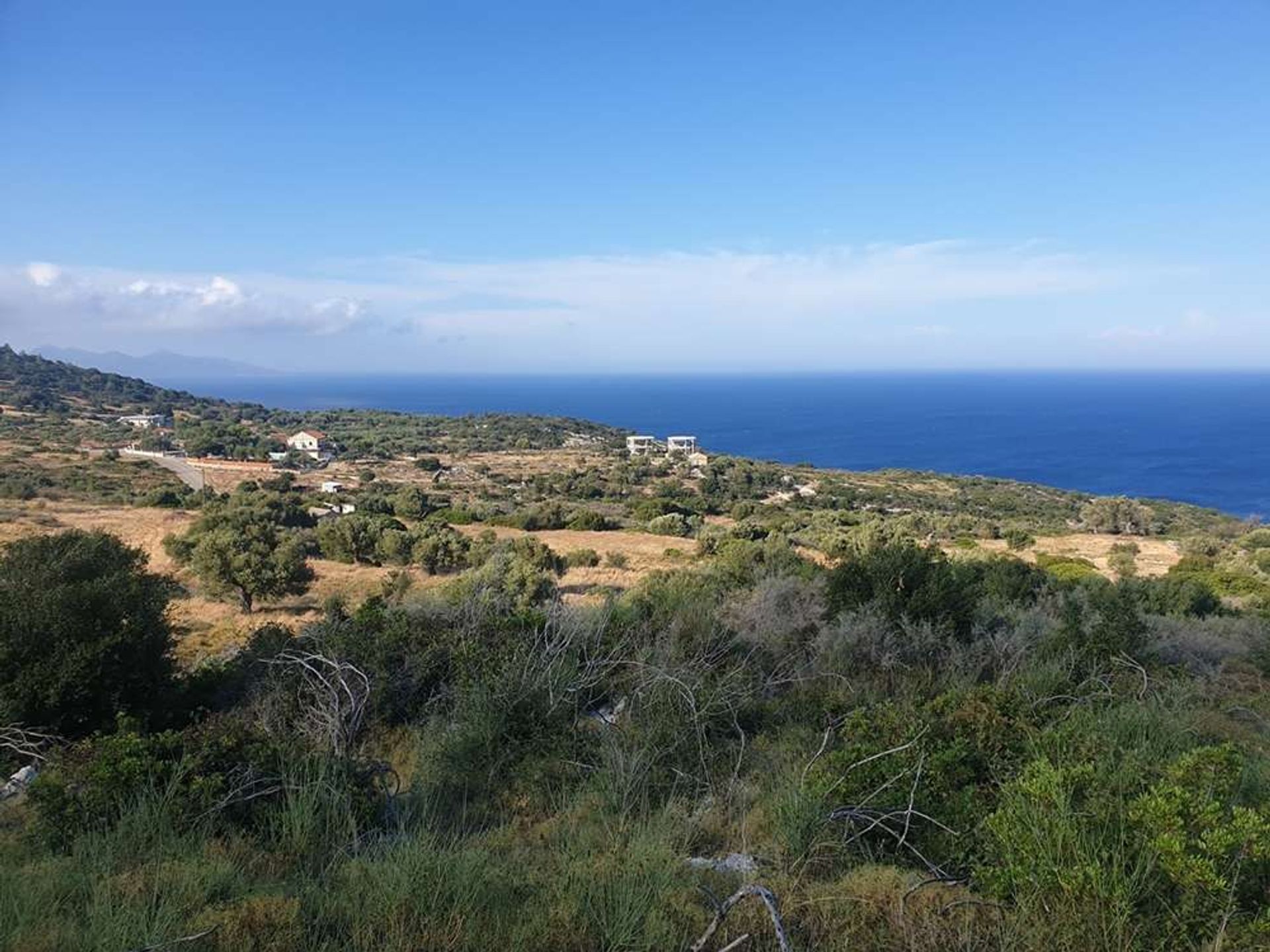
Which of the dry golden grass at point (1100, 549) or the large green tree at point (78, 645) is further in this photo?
the dry golden grass at point (1100, 549)

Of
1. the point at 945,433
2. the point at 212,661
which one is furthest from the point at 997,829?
the point at 945,433

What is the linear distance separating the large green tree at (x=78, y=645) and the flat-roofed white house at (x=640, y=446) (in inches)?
2200

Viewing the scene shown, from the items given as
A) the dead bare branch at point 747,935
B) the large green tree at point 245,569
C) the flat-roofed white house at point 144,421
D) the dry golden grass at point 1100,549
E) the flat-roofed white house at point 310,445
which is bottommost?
the dry golden grass at point 1100,549

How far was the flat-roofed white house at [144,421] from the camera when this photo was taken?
65.6m

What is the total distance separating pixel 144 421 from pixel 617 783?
267ft

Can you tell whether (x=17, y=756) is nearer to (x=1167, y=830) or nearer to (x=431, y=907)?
(x=431, y=907)

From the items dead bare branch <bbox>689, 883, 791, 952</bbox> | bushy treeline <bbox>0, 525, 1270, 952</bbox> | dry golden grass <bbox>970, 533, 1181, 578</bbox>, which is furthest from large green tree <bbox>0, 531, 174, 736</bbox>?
dry golden grass <bbox>970, 533, 1181, 578</bbox>

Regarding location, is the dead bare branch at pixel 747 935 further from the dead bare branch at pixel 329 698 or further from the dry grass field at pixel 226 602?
the dry grass field at pixel 226 602

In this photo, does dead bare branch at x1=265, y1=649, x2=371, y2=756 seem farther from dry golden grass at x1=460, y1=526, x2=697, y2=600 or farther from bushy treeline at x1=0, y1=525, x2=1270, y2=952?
dry golden grass at x1=460, y1=526, x2=697, y2=600

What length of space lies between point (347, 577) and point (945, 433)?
11657 cm

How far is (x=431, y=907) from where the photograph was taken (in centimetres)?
266

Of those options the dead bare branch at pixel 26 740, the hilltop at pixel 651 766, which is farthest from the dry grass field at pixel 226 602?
the dead bare branch at pixel 26 740

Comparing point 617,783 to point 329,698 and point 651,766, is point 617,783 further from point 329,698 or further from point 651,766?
point 329,698

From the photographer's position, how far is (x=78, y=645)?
6395mm
